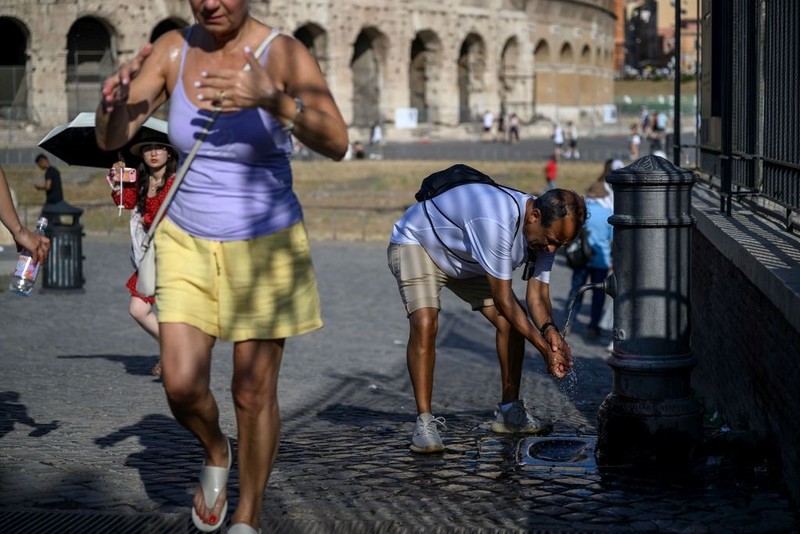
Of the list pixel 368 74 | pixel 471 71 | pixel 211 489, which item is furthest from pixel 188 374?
pixel 471 71

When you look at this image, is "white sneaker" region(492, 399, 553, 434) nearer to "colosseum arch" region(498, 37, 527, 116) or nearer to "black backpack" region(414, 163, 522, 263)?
"black backpack" region(414, 163, 522, 263)

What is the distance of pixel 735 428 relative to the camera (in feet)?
20.5

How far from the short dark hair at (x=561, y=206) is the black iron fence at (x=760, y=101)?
3.06 feet

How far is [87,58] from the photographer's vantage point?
46.5 m

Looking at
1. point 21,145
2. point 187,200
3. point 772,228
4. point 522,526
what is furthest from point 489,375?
point 21,145

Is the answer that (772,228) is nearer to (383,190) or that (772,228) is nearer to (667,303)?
(667,303)

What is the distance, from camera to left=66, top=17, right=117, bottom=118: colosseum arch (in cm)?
4491

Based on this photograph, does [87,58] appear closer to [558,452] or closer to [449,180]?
[449,180]

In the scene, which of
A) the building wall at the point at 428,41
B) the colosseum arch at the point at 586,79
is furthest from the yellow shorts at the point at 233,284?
the colosseum arch at the point at 586,79

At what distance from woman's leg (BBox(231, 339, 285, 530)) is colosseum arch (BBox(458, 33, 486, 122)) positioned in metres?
59.1

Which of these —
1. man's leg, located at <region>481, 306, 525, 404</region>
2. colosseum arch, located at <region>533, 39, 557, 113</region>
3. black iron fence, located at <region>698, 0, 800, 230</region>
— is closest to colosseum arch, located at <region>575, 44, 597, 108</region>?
colosseum arch, located at <region>533, 39, 557, 113</region>

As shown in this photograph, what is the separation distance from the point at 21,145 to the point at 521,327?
1442 inches

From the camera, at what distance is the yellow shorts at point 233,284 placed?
4.20 m

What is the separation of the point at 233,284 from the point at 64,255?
1100cm
